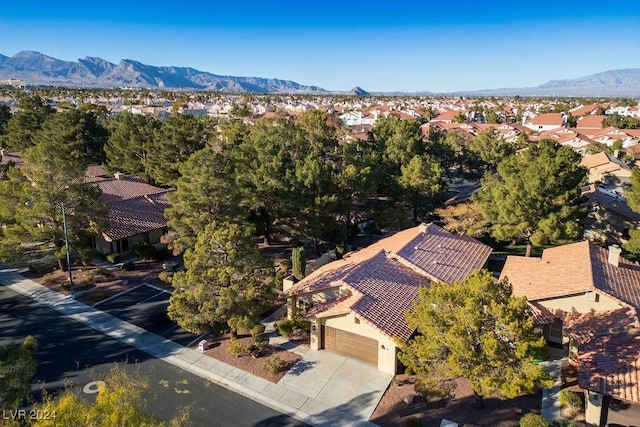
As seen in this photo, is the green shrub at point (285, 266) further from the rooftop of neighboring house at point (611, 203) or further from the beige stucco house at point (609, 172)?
the beige stucco house at point (609, 172)

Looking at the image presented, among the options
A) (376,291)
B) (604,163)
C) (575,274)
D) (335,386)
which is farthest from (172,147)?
(604,163)

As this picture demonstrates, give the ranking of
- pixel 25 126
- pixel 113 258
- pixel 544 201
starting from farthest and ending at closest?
pixel 25 126
pixel 113 258
pixel 544 201

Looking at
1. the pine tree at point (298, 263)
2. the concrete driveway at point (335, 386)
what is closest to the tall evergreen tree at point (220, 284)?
the concrete driveway at point (335, 386)

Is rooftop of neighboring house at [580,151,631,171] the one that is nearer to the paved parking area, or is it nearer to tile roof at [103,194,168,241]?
tile roof at [103,194,168,241]

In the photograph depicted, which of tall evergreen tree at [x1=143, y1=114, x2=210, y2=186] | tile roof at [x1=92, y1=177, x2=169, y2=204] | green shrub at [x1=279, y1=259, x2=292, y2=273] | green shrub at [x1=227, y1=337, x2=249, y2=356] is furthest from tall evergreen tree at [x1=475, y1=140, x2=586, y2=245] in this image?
tile roof at [x1=92, y1=177, x2=169, y2=204]

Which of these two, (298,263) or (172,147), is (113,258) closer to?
(172,147)

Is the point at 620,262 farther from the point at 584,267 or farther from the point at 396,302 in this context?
the point at 396,302
